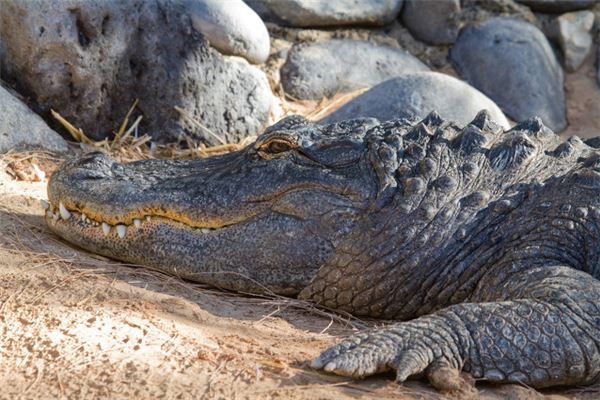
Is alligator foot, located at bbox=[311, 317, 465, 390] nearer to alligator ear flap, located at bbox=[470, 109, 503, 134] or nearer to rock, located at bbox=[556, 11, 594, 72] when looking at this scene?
alligator ear flap, located at bbox=[470, 109, 503, 134]

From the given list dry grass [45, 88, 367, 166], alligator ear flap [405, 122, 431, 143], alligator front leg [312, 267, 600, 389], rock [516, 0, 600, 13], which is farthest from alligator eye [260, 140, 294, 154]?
rock [516, 0, 600, 13]

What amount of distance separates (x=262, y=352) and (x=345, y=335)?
1.66 ft

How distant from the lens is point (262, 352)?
3.12 metres

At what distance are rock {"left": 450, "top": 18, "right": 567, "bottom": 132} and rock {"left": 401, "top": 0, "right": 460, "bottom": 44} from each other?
174 millimetres

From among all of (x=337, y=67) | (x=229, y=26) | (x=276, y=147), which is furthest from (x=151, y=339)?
(x=337, y=67)

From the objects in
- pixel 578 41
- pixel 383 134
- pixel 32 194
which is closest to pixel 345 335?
pixel 383 134

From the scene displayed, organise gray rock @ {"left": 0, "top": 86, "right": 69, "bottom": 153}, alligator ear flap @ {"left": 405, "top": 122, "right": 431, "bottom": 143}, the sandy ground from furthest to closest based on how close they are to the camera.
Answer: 1. gray rock @ {"left": 0, "top": 86, "right": 69, "bottom": 153}
2. alligator ear flap @ {"left": 405, "top": 122, "right": 431, "bottom": 143}
3. the sandy ground

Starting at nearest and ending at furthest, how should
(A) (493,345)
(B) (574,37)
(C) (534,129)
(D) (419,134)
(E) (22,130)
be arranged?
(A) (493,345)
(D) (419,134)
(C) (534,129)
(E) (22,130)
(B) (574,37)

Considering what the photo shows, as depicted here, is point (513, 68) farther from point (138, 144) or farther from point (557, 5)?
point (138, 144)

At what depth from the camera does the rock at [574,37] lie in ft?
27.3

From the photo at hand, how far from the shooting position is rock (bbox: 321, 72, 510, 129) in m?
6.01

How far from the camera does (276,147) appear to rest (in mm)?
4027

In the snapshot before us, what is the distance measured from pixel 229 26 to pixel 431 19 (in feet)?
8.11

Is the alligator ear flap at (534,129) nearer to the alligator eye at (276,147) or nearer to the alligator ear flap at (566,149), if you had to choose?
the alligator ear flap at (566,149)
